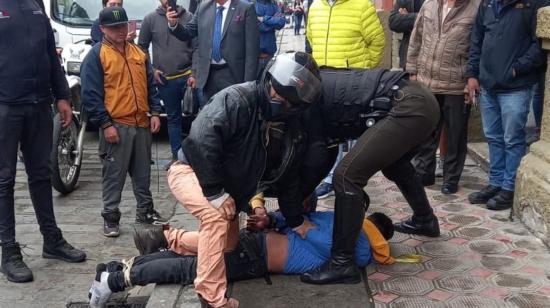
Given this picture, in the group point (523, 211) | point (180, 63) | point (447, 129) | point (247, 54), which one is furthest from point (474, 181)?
point (180, 63)

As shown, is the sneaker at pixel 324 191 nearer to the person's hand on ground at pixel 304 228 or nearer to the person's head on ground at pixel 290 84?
the person's hand on ground at pixel 304 228

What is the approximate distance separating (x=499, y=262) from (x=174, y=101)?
4.12 m

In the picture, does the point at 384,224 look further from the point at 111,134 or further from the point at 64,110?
the point at 64,110

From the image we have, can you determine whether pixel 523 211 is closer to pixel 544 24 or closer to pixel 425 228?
pixel 425 228

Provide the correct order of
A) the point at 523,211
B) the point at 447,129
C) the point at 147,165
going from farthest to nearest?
the point at 447,129 < the point at 147,165 < the point at 523,211

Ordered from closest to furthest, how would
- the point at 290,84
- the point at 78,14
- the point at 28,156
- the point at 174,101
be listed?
1. the point at 290,84
2. the point at 28,156
3. the point at 174,101
4. the point at 78,14

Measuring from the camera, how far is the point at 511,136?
203 inches

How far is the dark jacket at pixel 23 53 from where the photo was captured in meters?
4.32

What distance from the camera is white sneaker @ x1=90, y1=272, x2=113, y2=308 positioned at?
3.88 meters

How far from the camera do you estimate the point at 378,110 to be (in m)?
3.95

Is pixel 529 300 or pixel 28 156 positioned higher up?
pixel 28 156

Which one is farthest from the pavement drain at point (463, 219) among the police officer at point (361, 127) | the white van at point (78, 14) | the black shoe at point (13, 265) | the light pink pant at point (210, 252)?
the white van at point (78, 14)

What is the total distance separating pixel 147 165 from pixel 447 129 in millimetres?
2575

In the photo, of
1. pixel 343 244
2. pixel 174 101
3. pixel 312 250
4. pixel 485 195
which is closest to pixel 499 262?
pixel 343 244
